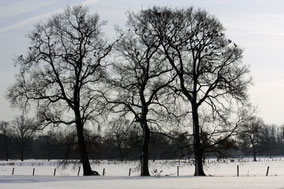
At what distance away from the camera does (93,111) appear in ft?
124

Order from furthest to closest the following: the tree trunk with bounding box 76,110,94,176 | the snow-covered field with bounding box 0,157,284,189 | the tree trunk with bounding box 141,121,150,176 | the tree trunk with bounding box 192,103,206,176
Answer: the tree trunk with bounding box 76,110,94,176
the tree trunk with bounding box 141,121,150,176
the tree trunk with bounding box 192,103,206,176
the snow-covered field with bounding box 0,157,284,189

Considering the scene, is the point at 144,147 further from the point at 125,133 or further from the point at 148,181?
the point at 148,181

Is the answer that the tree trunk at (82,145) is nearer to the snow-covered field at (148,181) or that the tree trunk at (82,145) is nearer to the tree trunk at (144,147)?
the snow-covered field at (148,181)

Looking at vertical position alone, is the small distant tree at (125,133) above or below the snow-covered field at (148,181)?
above

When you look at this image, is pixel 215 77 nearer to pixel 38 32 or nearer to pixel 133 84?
pixel 133 84

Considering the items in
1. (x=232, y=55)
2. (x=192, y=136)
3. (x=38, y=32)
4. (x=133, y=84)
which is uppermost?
(x=38, y=32)

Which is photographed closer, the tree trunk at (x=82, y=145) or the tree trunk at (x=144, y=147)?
the tree trunk at (x=144, y=147)

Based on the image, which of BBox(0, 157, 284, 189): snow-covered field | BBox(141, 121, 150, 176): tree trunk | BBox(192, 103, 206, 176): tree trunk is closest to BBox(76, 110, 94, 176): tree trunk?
BBox(0, 157, 284, 189): snow-covered field

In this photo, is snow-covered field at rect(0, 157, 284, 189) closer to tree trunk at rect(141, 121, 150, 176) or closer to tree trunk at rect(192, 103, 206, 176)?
tree trunk at rect(192, 103, 206, 176)

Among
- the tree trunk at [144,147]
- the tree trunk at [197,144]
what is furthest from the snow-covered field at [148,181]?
the tree trunk at [144,147]

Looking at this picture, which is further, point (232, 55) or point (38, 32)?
point (38, 32)

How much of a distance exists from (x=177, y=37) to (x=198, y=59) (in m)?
2.56

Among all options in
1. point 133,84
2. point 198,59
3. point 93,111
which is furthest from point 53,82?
point 198,59

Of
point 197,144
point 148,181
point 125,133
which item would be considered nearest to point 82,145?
point 125,133
